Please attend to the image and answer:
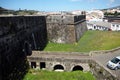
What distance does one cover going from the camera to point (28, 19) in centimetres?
2455

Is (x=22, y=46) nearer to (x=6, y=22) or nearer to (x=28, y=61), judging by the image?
(x=28, y=61)

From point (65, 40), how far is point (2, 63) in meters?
17.3

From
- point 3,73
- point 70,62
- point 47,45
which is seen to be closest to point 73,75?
point 70,62

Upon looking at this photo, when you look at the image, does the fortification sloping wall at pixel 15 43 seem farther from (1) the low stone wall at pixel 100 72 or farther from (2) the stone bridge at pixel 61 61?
(1) the low stone wall at pixel 100 72

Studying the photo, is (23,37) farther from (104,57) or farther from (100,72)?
(100,72)

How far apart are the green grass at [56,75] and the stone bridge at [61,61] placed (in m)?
1.09

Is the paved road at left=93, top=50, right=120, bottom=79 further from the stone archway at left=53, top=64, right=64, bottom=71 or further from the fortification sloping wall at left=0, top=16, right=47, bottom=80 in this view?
the fortification sloping wall at left=0, top=16, right=47, bottom=80

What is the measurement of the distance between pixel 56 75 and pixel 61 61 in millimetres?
2039

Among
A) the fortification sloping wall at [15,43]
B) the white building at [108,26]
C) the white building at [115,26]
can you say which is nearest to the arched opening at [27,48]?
the fortification sloping wall at [15,43]

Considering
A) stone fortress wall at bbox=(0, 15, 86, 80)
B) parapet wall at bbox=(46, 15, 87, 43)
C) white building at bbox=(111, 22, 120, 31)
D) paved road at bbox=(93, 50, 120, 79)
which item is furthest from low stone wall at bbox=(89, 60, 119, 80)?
white building at bbox=(111, 22, 120, 31)

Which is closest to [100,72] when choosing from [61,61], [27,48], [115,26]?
[61,61]

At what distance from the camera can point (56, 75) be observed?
18828 mm

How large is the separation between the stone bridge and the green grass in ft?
3.58

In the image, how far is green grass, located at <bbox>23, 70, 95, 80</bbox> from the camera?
1811 cm
